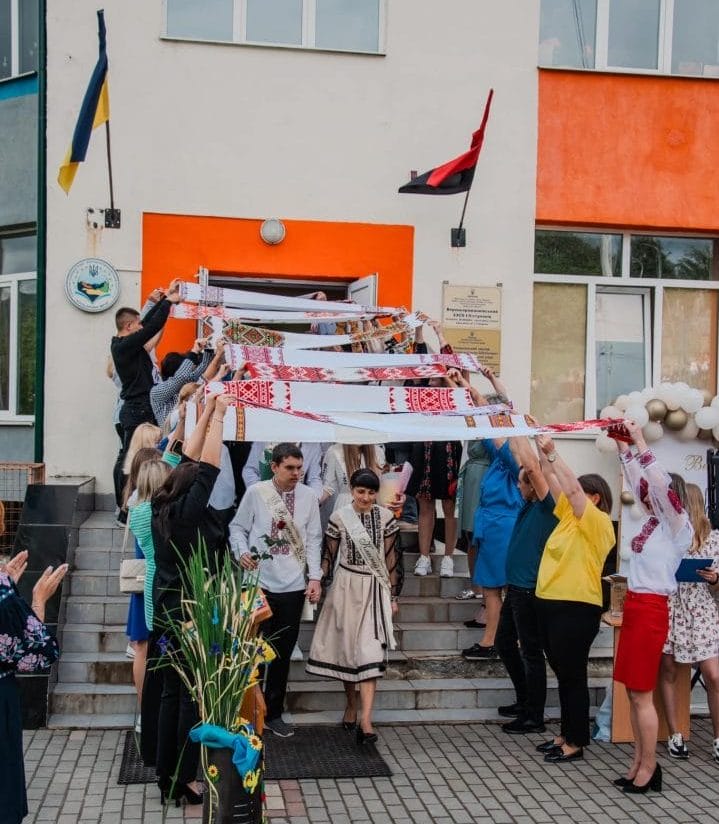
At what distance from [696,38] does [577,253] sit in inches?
109

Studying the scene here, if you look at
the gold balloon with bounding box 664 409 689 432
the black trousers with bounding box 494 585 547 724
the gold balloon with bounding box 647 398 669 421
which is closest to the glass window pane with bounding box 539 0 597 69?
the gold balloon with bounding box 647 398 669 421

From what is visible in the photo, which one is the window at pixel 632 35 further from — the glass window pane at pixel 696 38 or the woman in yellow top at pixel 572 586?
the woman in yellow top at pixel 572 586

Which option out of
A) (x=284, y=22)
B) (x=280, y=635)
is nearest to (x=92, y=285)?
(x=284, y=22)

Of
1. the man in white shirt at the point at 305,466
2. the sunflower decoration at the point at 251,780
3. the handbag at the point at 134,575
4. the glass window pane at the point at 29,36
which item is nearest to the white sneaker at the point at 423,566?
the man in white shirt at the point at 305,466

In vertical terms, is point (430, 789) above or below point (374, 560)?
below

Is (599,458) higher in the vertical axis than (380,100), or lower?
lower

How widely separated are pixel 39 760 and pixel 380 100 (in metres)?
7.26

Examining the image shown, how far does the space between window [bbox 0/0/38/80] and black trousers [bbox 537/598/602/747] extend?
327 inches

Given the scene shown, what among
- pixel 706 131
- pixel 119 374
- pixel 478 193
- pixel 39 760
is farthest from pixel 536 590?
pixel 706 131

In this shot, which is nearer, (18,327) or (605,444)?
(605,444)

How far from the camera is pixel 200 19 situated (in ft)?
35.3

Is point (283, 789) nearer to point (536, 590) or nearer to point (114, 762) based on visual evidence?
point (114, 762)

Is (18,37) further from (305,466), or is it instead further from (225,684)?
(225,684)

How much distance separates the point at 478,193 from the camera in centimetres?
1110
